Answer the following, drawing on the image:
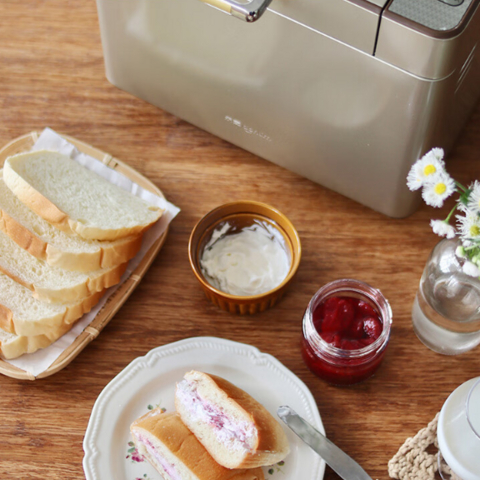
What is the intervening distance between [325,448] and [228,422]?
0.19 metres

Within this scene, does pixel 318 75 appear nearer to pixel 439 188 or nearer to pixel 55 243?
pixel 439 188

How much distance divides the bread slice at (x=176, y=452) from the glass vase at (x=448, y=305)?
1.50 feet

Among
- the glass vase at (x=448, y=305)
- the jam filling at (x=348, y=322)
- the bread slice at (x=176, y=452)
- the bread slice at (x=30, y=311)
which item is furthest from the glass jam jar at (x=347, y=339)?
the bread slice at (x=30, y=311)

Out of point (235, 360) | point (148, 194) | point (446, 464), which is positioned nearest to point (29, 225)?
point (148, 194)

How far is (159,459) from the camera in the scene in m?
1.22

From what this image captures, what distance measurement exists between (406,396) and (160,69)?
901 mm

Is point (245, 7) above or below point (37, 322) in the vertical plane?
above

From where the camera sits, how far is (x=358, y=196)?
1.48 meters

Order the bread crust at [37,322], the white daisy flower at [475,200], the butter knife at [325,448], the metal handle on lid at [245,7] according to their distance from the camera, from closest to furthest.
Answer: the white daisy flower at [475,200] → the metal handle on lid at [245,7] → the butter knife at [325,448] → the bread crust at [37,322]

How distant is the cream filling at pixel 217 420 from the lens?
3.81 feet

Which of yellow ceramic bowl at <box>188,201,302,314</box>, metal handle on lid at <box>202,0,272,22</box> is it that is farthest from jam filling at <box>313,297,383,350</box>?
metal handle on lid at <box>202,0,272,22</box>

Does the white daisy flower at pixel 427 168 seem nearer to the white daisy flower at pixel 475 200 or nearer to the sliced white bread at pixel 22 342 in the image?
the white daisy flower at pixel 475 200

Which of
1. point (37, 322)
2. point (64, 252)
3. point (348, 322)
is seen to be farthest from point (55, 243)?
point (348, 322)

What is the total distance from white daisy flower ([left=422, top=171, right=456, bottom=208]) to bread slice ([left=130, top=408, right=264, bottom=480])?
587mm
